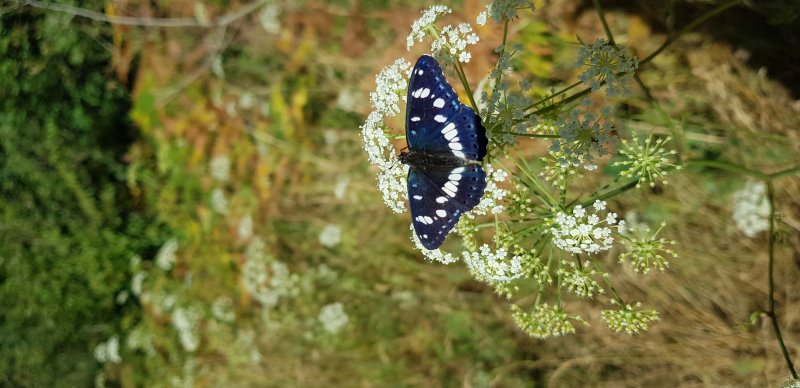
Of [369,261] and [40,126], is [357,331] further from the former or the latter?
[40,126]

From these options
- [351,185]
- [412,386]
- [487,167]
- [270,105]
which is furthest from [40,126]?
[487,167]

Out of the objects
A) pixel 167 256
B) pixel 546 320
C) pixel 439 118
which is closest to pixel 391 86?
pixel 439 118

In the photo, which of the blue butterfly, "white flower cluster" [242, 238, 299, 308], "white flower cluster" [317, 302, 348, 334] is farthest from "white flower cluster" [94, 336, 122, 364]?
the blue butterfly

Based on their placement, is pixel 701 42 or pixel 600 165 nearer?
pixel 701 42

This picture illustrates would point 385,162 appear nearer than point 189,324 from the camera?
Yes

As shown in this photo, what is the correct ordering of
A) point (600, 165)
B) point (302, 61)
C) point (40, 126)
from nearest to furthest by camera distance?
point (600, 165) < point (302, 61) < point (40, 126)

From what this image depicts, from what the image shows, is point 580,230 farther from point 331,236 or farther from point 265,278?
point 265,278
